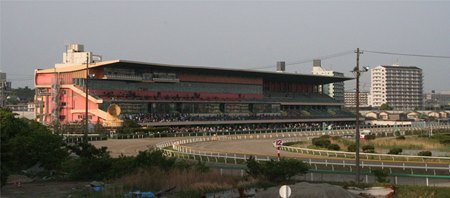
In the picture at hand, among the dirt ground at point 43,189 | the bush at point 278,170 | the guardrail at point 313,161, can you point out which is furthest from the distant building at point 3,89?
the bush at point 278,170

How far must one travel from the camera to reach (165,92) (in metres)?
89.0

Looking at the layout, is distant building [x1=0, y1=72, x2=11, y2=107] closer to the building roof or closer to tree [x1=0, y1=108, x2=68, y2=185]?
the building roof

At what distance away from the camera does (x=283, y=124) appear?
103 meters

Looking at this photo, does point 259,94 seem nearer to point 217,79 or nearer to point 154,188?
point 217,79

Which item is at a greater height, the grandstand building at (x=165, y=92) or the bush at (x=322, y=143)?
the grandstand building at (x=165, y=92)

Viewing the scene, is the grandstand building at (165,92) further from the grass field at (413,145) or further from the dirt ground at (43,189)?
the dirt ground at (43,189)

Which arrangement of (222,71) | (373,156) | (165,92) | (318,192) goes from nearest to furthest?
(318,192) → (373,156) → (165,92) → (222,71)

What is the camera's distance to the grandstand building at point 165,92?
261ft

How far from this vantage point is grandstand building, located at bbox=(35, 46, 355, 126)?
79500 mm

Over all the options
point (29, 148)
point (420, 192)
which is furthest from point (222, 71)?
point (420, 192)

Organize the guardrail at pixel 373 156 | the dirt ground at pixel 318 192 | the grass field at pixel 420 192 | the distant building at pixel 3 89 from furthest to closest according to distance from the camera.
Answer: the distant building at pixel 3 89 < the guardrail at pixel 373 156 < the grass field at pixel 420 192 < the dirt ground at pixel 318 192

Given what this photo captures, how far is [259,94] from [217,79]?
500 inches

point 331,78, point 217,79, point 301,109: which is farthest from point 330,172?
point 331,78

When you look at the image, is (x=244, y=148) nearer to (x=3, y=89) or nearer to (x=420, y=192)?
(x=420, y=192)
